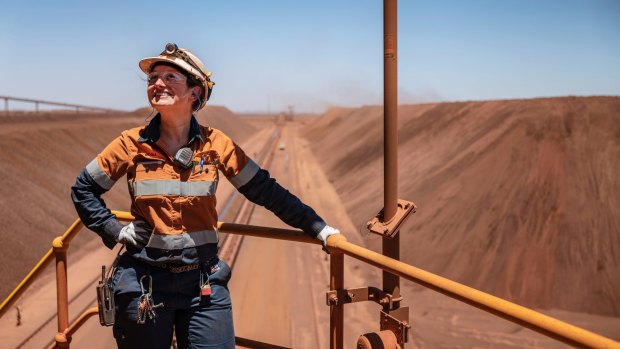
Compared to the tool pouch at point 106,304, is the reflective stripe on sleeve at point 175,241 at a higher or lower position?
higher

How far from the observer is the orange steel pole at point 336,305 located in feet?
9.95

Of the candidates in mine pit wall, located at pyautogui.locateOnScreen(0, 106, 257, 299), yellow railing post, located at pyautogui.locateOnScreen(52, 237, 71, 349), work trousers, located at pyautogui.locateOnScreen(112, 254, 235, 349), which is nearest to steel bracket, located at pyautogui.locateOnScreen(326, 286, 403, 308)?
work trousers, located at pyautogui.locateOnScreen(112, 254, 235, 349)

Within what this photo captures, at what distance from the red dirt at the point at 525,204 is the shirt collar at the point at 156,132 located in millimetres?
10048

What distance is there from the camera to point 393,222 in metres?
2.96

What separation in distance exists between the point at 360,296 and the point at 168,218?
1164 mm

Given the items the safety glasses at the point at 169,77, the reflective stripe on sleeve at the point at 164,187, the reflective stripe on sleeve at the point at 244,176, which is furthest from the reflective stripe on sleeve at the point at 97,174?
the reflective stripe on sleeve at the point at 244,176

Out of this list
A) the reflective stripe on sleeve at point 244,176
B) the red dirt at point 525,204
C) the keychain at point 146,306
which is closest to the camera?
the keychain at point 146,306

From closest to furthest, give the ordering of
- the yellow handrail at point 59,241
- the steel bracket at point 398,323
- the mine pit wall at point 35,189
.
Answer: the steel bracket at point 398,323, the yellow handrail at point 59,241, the mine pit wall at point 35,189

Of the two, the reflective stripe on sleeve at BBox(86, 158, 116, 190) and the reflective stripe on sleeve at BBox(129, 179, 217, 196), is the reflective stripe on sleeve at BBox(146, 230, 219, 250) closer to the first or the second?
the reflective stripe on sleeve at BBox(129, 179, 217, 196)

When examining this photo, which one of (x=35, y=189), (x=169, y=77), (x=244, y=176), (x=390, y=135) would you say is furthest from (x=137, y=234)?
(x=35, y=189)

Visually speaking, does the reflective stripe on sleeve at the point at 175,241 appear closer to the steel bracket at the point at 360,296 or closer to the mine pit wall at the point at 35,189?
the steel bracket at the point at 360,296

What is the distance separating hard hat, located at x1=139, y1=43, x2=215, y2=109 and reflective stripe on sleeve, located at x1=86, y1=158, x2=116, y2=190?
62 centimetres

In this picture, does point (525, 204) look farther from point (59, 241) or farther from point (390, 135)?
point (59, 241)

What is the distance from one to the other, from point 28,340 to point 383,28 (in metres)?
8.44
